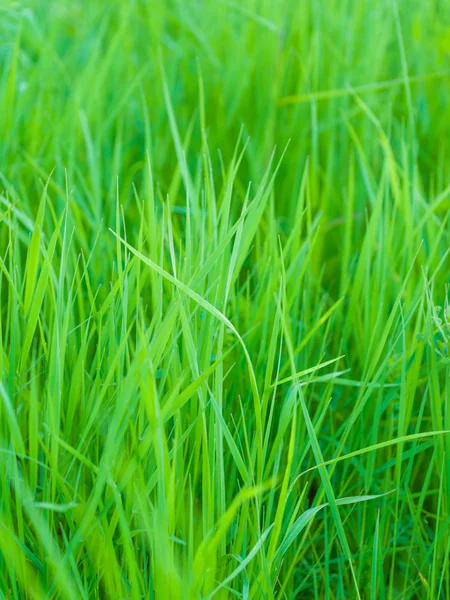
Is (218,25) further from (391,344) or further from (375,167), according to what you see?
(391,344)

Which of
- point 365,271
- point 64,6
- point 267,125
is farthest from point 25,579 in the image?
point 64,6

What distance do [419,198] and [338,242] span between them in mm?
231

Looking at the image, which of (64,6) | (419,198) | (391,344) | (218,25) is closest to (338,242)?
(419,198)

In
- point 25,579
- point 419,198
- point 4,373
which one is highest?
point 419,198

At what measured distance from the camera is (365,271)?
109 centimetres

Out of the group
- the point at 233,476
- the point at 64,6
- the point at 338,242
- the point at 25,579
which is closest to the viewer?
the point at 25,579

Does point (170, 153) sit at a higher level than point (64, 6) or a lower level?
lower

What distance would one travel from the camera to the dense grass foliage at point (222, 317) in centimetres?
75

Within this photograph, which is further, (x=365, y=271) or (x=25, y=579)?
(x=365, y=271)

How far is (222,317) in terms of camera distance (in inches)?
29.3

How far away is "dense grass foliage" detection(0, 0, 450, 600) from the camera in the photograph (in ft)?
2.45

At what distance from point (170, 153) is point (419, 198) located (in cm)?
60

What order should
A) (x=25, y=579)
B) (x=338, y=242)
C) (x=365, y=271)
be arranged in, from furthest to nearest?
(x=338, y=242) → (x=365, y=271) → (x=25, y=579)

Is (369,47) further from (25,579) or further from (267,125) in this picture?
(25,579)
